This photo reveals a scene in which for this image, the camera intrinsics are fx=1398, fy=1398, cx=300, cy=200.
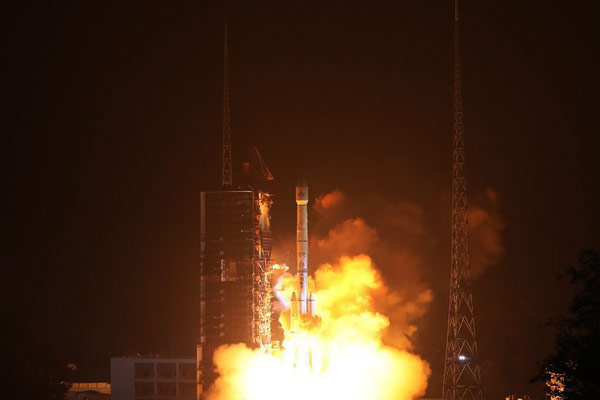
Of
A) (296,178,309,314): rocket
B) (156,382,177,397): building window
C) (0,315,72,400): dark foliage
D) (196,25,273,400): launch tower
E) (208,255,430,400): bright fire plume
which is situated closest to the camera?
(0,315,72,400): dark foliage

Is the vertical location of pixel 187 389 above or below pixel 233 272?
below

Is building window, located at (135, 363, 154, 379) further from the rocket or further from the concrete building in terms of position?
the rocket

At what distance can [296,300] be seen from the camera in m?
66.9

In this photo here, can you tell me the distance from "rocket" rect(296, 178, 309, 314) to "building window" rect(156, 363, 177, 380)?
1189 centimetres

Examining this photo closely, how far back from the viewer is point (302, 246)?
220ft

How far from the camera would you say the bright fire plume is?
67.5 metres

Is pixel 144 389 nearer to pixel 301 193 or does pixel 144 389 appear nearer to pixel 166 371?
pixel 166 371

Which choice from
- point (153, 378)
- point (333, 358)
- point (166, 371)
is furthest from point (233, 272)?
point (153, 378)

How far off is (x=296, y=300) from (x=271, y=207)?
23.7ft

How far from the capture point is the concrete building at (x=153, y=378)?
75.2 metres

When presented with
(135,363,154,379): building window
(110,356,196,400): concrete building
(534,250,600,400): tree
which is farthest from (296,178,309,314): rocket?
(534,250,600,400): tree

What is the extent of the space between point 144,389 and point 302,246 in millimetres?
14708

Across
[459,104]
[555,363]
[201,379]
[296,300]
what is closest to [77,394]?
[201,379]

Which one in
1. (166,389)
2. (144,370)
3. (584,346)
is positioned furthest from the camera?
(144,370)
